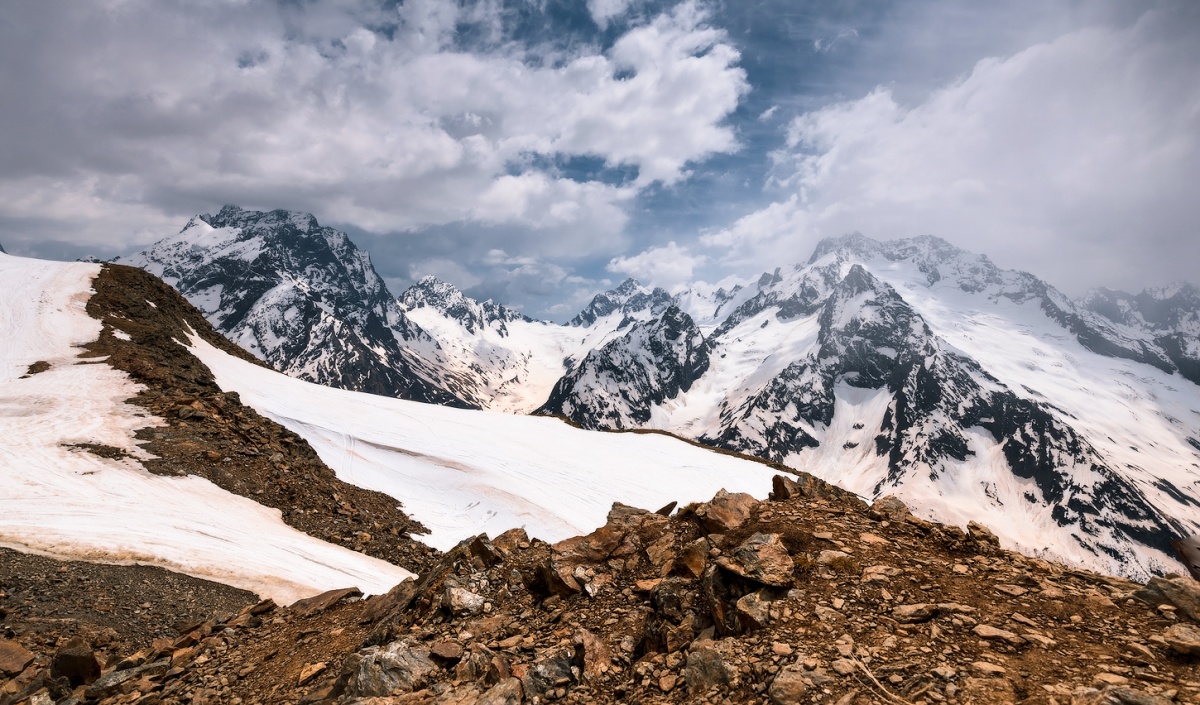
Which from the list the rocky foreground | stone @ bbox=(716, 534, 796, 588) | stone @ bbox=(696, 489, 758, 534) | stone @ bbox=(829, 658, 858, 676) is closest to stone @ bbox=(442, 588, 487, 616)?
the rocky foreground

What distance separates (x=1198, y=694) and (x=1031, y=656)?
1.46 metres

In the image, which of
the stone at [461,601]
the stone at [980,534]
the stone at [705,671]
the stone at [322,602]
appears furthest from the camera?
the stone at [322,602]

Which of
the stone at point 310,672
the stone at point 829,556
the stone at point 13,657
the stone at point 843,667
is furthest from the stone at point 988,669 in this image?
the stone at point 13,657

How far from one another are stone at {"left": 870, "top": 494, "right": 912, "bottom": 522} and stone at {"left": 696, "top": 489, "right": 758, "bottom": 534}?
102 inches

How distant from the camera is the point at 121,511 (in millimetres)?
18781

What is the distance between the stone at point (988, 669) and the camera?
634 cm

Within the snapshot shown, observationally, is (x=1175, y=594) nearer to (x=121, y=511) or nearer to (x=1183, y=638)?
(x=1183, y=638)

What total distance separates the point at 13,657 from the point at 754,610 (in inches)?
635

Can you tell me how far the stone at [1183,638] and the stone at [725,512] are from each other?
6309mm

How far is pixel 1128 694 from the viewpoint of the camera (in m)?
5.58

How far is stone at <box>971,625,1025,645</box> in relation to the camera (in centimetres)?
686

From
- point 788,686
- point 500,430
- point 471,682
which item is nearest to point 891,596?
point 788,686

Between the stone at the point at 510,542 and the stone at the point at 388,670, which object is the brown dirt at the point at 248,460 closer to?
the stone at the point at 510,542

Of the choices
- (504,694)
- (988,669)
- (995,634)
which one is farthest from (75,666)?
(995,634)
